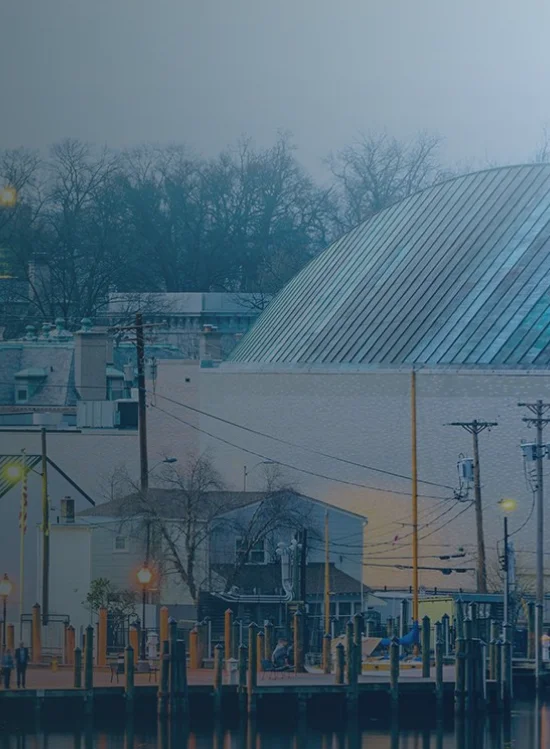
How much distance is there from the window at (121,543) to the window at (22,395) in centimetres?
1916

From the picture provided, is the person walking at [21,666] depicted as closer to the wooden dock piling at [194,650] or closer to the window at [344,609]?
the wooden dock piling at [194,650]

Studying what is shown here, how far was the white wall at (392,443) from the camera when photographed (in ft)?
180

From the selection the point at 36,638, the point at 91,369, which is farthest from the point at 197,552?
the point at 91,369

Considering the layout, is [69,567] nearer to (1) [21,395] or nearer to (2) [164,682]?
(2) [164,682]

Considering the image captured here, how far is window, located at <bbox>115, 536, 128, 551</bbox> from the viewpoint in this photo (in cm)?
5103

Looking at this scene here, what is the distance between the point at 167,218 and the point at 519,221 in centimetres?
5154

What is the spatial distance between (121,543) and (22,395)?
19.5m

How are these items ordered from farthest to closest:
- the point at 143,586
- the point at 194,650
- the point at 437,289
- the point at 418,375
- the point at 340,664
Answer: the point at 437,289 < the point at 418,375 < the point at 143,586 < the point at 194,650 < the point at 340,664

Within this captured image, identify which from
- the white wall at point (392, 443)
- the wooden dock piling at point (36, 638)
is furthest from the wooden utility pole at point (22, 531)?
the white wall at point (392, 443)

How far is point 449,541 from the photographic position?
180 feet

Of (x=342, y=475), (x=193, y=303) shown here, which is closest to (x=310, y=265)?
(x=342, y=475)

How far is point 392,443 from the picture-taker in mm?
Result: 56750

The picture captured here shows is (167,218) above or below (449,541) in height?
above

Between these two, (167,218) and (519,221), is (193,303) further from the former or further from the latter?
(519,221)
